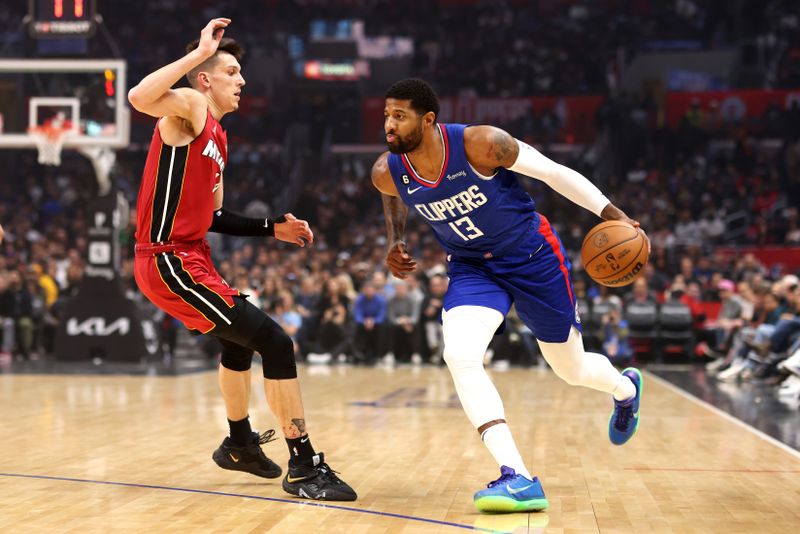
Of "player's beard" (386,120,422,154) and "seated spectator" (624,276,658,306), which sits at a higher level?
"player's beard" (386,120,422,154)

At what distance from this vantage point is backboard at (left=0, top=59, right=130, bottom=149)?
1449 centimetres

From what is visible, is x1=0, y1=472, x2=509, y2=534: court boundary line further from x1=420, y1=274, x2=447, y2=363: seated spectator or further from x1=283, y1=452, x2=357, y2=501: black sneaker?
x1=420, y1=274, x2=447, y2=363: seated spectator

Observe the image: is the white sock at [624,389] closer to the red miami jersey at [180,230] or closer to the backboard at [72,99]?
the red miami jersey at [180,230]

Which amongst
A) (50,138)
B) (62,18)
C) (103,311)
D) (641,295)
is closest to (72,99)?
(50,138)

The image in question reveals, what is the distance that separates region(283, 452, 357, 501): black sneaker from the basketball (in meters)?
1.52

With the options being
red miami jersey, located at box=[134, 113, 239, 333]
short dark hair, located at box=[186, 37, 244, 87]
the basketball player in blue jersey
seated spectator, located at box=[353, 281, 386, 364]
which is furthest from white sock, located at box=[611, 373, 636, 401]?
seated spectator, located at box=[353, 281, 386, 364]

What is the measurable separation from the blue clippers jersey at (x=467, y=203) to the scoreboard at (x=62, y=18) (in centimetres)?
1003

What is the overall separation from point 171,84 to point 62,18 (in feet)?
34.0

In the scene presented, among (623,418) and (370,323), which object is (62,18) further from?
(623,418)

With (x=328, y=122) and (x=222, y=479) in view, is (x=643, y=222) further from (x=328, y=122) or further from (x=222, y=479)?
(x=222, y=479)

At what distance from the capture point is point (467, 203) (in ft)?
16.1

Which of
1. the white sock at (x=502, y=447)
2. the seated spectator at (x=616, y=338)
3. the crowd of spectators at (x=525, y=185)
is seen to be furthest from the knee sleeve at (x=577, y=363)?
the seated spectator at (x=616, y=338)

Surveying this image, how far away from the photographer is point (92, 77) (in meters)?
14.5

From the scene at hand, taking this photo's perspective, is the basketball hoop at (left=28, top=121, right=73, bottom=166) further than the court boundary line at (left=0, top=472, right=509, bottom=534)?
Yes
